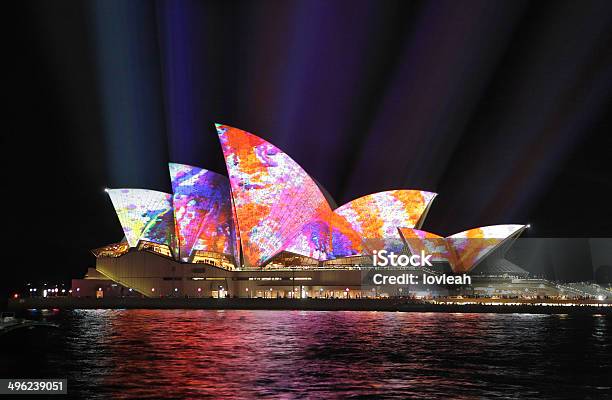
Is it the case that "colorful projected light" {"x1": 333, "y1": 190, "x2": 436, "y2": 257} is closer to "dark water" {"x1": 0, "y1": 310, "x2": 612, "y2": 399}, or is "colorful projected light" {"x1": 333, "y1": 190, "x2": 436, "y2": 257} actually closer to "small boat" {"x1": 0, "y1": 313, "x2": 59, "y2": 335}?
"dark water" {"x1": 0, "y1": 310, "x2": 612, "y2": 399}

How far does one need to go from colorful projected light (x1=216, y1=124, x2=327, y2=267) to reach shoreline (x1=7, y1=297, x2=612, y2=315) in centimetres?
539

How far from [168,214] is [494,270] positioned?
33365 millimetres

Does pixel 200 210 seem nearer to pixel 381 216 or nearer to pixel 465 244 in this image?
pixel 381 216

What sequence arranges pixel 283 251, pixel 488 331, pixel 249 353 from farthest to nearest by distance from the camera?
pixel 283 251, pixel 488 331, pixel 249 353

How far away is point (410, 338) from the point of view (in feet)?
110

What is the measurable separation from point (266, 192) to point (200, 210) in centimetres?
752

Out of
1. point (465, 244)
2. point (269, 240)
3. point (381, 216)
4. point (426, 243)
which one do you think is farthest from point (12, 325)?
point (465, 244)

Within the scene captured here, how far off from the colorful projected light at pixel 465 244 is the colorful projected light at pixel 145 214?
926 inches

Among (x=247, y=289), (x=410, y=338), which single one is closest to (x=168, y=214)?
(x=247, y=289)

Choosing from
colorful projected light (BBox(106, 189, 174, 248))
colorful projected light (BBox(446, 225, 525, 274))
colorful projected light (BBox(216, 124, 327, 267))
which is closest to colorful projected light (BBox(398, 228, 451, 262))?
colorful projected light (BBox(446, 225, 525, 274))

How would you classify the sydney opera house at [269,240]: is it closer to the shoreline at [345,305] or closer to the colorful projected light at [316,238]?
the colorful projected light at [316,238]

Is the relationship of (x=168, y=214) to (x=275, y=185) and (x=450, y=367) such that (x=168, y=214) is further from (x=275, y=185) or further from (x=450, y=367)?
(x=450, y=367)

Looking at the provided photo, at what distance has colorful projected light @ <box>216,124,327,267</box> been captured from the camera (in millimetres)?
58656

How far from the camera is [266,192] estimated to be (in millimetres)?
60562
